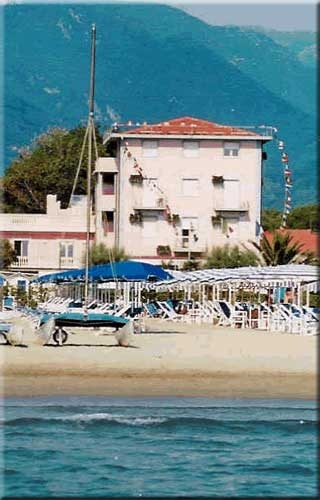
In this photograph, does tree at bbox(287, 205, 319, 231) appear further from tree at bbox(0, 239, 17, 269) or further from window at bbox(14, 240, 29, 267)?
tree at bbox(0, 239, 17, 269)

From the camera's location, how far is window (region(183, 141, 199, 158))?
65.5 metres

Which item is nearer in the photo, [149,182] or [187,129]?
[149,182]

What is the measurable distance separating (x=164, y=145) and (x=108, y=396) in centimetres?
4356

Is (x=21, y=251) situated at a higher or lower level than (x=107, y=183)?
lower

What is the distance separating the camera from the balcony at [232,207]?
6500 centimetres

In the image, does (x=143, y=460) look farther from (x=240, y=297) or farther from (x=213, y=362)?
(x=240, y=297)

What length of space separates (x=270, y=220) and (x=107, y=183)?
2818cm

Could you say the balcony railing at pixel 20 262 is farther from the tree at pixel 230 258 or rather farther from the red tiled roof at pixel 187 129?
the tree at pixel 230 258

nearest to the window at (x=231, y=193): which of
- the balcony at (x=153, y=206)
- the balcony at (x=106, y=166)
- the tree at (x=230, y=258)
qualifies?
the balcony at (x=153, y=206)

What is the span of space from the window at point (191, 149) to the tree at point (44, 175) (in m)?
10.9

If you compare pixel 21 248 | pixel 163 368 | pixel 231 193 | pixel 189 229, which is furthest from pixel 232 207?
pixel 163 368

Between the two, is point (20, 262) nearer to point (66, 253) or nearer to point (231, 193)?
point (66, 253)

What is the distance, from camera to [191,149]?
65.6 metres

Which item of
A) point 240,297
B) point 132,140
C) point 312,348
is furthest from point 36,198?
point 312,348
